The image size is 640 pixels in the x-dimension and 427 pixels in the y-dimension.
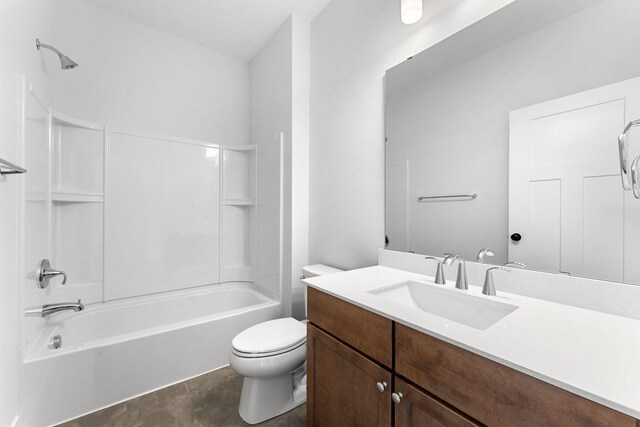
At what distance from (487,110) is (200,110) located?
249 centimetres

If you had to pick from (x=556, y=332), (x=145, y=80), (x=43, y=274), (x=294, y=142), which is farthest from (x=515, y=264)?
(x=145, y=80)

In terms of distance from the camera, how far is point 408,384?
823mm

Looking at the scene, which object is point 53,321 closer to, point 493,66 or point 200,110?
point 200,110

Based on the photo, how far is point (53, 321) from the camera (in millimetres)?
1756

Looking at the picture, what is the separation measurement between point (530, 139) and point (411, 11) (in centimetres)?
87

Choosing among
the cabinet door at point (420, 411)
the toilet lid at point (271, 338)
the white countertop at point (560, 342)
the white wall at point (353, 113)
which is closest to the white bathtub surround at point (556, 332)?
the white countertop at point (560, 342)

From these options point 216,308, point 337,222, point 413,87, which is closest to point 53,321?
point 216,308

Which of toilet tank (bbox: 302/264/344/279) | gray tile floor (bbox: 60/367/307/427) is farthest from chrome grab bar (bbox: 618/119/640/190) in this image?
gray tile floor (bbox: 60/367/307/427)

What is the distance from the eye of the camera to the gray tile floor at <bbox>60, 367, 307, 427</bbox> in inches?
58.3

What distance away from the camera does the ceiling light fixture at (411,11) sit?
1.34 meters

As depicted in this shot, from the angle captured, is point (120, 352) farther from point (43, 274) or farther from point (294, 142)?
point (294, 142)

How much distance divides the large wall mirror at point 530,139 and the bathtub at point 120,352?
1.54 metres

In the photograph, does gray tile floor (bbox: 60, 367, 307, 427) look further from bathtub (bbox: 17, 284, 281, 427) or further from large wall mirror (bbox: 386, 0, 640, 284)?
large wall mirror (bbox: 386, 0, 640, 284)

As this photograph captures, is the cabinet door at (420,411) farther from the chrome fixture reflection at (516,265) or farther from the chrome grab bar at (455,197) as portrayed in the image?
the chrome grab bar at (455,197)
